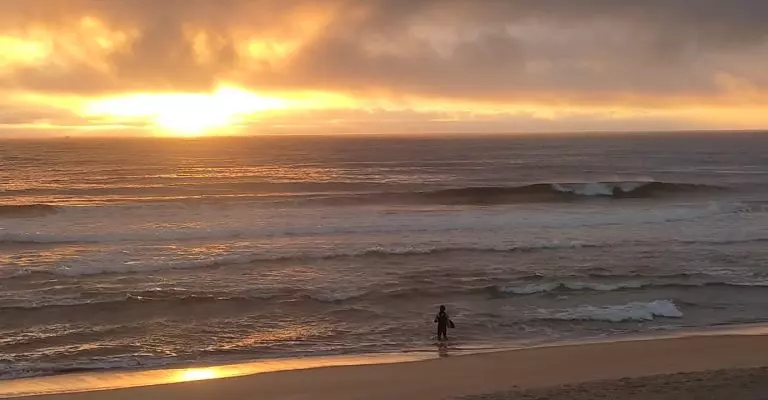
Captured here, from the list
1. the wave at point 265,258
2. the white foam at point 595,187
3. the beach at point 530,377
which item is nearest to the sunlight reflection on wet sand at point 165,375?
the beach at point 530,377

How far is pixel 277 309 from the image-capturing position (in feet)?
53.9

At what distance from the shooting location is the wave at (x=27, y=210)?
33.1 m

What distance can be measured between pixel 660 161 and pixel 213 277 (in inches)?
2648

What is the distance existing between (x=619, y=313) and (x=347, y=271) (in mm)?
7729

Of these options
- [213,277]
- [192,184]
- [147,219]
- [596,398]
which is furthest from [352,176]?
[596,398]

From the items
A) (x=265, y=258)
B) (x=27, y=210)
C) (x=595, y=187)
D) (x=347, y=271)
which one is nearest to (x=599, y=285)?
(x=347, y=271)

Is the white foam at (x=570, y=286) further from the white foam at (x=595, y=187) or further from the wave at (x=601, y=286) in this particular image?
the white foam at (x=595, y=187)

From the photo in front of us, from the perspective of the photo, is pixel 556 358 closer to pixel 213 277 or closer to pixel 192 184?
pixel 213 277

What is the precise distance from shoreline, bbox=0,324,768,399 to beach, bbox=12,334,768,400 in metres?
0.05

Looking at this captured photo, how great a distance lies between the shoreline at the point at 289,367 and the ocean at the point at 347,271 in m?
0.48

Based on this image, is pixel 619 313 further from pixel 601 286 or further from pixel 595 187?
pixel 595 187

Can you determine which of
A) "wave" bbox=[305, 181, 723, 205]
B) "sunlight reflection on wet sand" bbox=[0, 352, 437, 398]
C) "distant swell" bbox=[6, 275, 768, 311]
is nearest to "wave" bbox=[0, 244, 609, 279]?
"distant swell" bbox=[6, 275, 768, 311]

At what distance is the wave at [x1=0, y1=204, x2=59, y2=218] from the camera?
109ft

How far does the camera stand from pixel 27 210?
1347 inches
